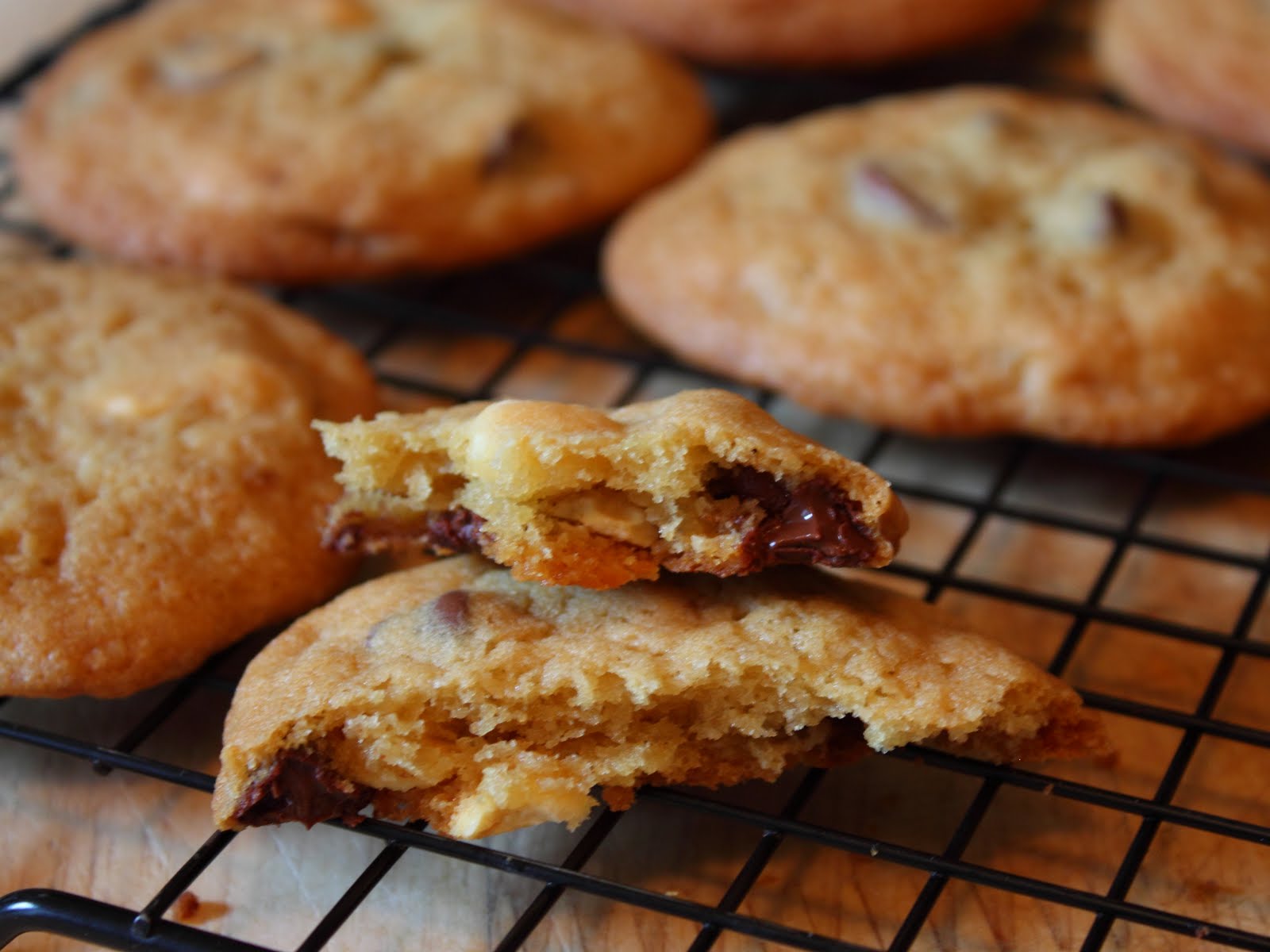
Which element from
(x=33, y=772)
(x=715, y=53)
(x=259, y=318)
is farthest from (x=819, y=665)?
(x=715, y=53)

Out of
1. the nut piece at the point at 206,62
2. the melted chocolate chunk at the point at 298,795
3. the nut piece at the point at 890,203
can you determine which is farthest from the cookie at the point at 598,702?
the nut piece at the point at 206,62

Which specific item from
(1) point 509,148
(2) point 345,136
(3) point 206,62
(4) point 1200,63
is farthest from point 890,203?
(3) point 206,62

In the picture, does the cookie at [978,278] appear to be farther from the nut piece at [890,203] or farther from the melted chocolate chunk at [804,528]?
the melted chocolate chunk at [804,528]

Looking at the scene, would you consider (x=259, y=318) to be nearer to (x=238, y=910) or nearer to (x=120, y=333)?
(x=120, y=333)

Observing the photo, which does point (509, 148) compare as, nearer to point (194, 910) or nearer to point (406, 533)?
point (406, 533)

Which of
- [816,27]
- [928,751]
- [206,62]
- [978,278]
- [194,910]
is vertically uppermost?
[206,62]

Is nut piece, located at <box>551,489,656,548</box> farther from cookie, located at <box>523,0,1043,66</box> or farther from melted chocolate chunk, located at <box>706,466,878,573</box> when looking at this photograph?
cookie, located at <box>523,0,1043,66</box>

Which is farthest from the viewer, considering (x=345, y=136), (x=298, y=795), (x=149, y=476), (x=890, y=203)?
(x=345, y=136)
